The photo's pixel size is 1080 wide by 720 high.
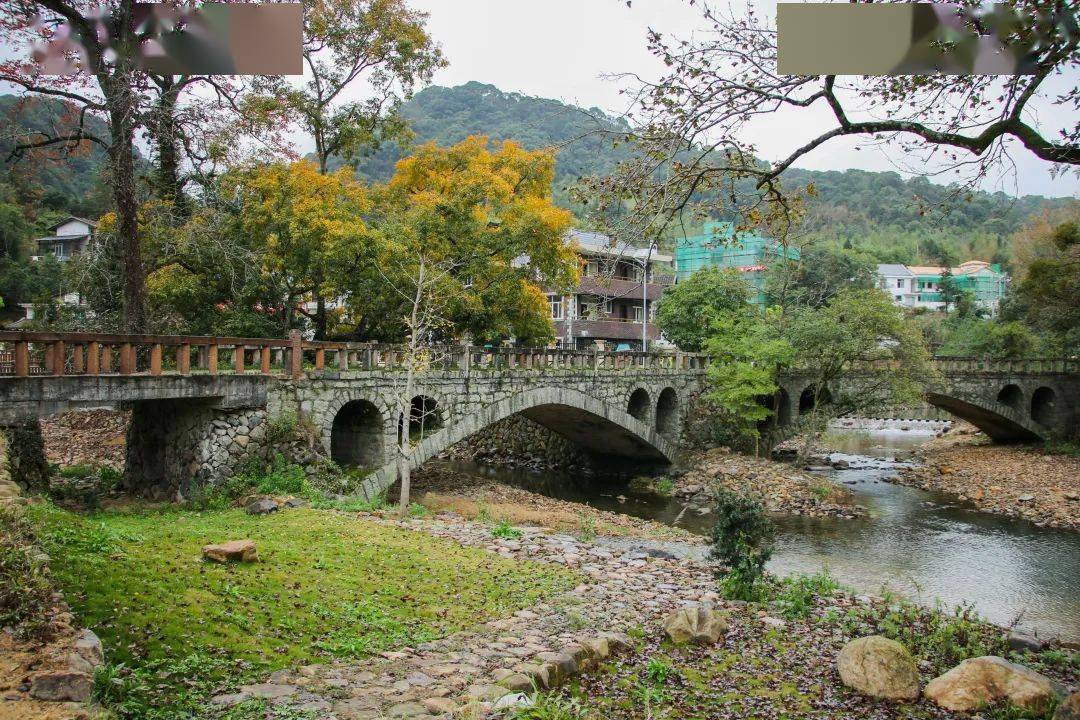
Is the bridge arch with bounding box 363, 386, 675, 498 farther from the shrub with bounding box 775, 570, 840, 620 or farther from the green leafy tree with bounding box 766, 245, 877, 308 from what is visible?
the green leafy tree with bounding box 766, 245, 877, 308

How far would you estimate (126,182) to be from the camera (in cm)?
1647

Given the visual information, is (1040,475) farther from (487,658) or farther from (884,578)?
(487,658)

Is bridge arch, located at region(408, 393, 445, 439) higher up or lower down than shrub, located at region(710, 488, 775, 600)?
higher up

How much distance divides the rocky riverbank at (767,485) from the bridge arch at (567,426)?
2339mm

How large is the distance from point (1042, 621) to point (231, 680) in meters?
16.6

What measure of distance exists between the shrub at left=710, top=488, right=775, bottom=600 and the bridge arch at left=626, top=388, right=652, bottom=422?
22.3m

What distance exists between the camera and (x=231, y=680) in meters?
6.45

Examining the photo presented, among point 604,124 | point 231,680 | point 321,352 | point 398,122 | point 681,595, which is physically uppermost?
point 398,122

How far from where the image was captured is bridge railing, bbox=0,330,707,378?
13227 mm

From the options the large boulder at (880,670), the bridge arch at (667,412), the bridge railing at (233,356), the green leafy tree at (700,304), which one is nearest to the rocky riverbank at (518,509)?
the bridge railing at (233,356)

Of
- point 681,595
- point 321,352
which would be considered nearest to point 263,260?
point 321,352

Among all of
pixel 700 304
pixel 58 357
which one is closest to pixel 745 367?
pixel 700 304

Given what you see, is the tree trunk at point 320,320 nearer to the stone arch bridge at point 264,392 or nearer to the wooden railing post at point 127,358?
the stone arch bridge at point 264,392

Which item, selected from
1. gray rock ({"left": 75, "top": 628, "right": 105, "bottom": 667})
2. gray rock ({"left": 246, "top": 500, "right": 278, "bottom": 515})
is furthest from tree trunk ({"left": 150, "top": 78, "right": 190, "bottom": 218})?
gray rock ({"left": 75, "top": 628, "right": 105, "bottom": 667})
